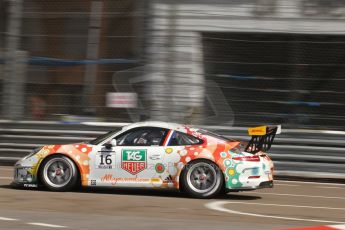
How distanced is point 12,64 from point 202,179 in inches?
271

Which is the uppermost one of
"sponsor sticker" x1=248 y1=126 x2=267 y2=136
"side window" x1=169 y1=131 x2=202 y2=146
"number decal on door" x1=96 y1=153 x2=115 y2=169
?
"sponsor sticker" x1=248 y1=126 x2=267 y2=136

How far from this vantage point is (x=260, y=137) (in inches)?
427

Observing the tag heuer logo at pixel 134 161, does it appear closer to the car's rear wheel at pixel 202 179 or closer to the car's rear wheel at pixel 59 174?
the car's rear wheel at pixel 202 179

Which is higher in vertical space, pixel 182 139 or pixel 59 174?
pixel 182 139

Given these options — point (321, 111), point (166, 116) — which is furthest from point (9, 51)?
point (321, 111)

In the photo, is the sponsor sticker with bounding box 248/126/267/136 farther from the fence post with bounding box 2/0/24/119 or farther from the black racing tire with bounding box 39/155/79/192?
the fence post with bounding box 2/0/24/119

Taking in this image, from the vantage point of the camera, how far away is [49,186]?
10797 millimetres

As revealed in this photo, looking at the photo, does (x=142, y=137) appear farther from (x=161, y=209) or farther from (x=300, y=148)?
(x=300, y=148)

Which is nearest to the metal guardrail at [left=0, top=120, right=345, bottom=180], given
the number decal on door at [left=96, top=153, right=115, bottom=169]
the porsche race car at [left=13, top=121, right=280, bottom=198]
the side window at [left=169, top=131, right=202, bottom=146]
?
the porsche race car at [left=13, top=121, right=280, bottom=198]

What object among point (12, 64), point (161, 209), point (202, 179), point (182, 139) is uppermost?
point (12, 64)

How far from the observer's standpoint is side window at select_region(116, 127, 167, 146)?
10.8 metres

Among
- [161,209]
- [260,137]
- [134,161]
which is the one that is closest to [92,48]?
[134,161]

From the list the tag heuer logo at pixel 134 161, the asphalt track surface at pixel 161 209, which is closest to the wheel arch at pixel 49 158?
the asphalt track surface at pixel 161 209

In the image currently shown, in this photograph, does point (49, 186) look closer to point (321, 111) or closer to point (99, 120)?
point (99, 120)
